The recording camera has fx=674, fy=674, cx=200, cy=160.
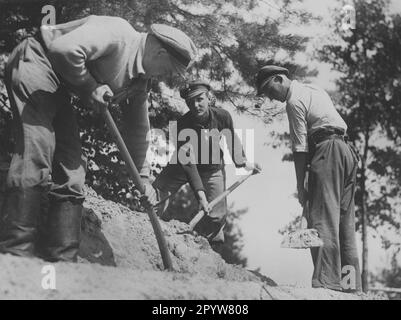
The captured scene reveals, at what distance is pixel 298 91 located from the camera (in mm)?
5180

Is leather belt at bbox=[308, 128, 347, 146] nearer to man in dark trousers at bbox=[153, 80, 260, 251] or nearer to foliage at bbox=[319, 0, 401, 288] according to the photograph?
man in dark trousers at bbox=[153, 80, 260, 251]

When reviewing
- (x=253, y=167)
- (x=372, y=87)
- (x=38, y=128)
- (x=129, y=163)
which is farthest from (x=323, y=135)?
(x=372, y=87)

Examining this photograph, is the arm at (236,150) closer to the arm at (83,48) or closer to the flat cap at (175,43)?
the flat cap at (175,43)

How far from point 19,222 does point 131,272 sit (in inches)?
29.2

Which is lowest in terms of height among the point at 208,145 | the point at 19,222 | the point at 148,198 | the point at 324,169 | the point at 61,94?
the point at 19,222

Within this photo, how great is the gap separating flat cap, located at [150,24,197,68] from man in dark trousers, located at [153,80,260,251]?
72.9 inches

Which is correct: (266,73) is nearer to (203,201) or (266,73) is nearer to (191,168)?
(191,168)

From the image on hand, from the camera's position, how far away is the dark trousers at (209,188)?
20.7 ft

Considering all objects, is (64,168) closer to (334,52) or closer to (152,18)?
(152,18)

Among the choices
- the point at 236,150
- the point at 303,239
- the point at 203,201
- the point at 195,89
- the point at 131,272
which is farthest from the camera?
the point at 236,150

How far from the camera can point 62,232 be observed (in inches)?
167

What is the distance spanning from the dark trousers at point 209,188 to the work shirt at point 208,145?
91 millimetres

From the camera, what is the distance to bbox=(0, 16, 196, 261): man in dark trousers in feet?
13.0
